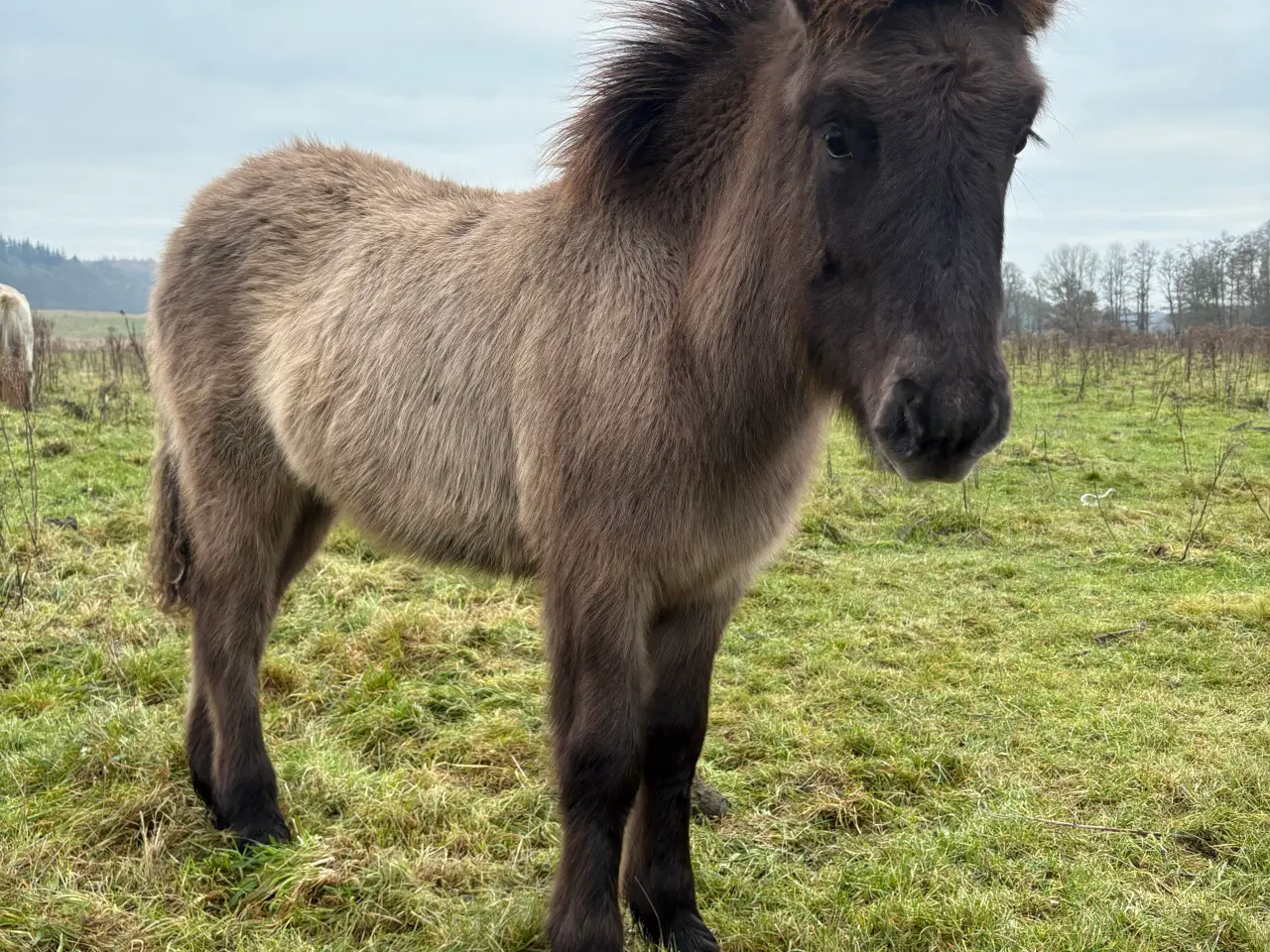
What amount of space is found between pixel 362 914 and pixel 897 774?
2.15 meters

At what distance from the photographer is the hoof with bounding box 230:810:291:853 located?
3156mm

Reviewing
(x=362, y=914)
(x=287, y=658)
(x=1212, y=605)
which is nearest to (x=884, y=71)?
(x=362, y=914)

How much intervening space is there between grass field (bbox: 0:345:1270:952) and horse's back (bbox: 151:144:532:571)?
0.76m

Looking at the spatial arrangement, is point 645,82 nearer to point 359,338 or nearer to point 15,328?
point 359,338

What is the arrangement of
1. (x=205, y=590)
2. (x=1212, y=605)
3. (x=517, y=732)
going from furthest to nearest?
(x=1212, y=605)
(x=517, y=732)
(x=205, y=590)

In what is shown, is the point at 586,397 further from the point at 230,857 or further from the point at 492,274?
the point at 230,857

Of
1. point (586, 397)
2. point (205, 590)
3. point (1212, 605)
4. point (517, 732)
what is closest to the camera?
point (586, 397)

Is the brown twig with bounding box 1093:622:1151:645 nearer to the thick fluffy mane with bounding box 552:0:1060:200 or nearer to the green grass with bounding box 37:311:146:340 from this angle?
the thick fluffy mane with bounding box 552:0:1060:200

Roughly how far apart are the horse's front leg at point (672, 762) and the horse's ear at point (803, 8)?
165 centimetres

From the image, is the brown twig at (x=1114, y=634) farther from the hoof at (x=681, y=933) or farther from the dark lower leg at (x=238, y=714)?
the dark lower leg at (x=238, y=714)

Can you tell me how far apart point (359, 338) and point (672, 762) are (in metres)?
1.78

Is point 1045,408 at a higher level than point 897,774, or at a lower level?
higher

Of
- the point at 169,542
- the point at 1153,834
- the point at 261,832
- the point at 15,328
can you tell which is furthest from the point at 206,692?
the point at 15,328

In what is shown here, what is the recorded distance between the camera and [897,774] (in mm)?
3670
